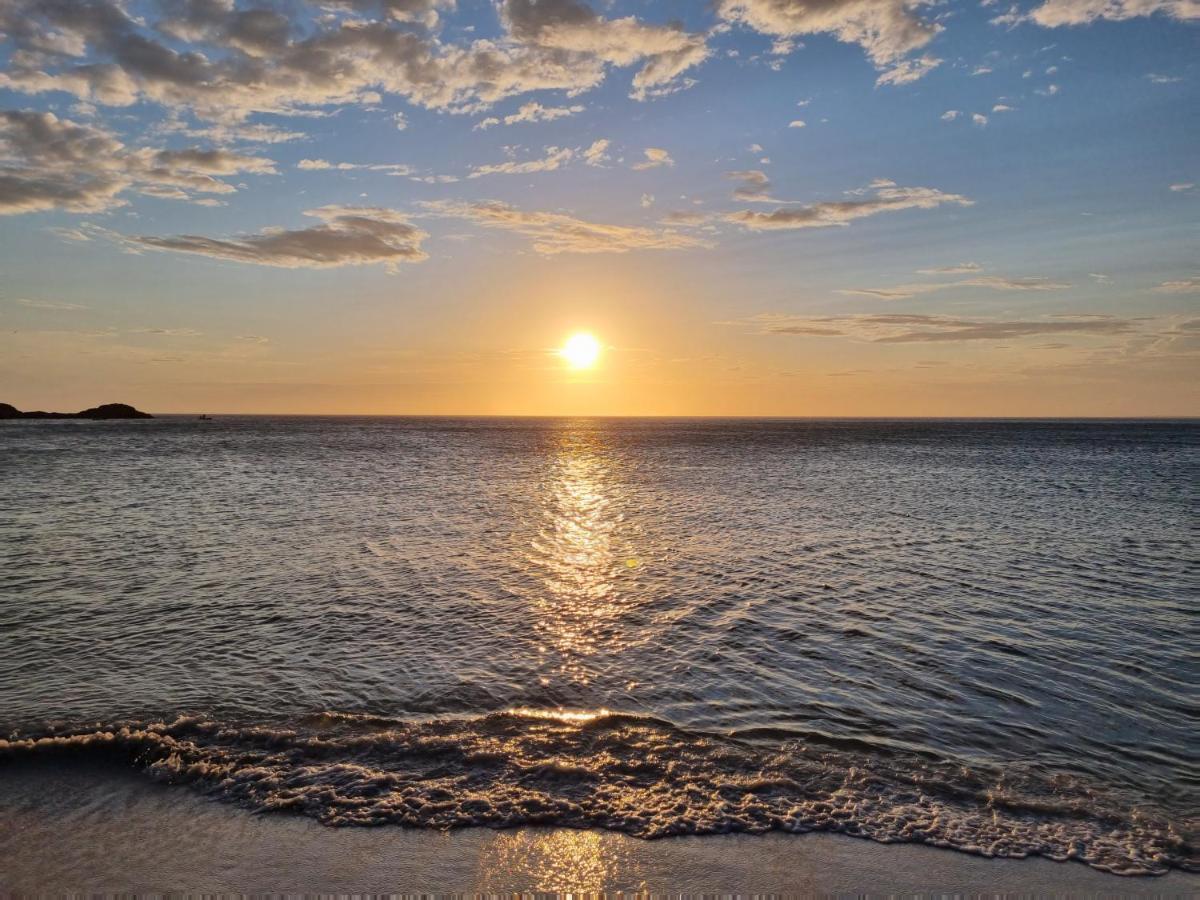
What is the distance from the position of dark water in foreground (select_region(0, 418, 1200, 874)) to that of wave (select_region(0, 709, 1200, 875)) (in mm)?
47

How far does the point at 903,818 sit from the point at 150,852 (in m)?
9.53

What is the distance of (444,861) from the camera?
26.0 ft

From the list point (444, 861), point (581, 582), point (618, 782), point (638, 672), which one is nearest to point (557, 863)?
point (444, 861)

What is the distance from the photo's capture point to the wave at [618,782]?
8617mm

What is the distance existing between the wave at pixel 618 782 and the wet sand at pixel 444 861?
28cm

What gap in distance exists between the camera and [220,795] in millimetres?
9312

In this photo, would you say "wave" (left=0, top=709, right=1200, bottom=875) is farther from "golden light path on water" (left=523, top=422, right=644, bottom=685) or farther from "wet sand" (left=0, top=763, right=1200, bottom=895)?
"golden light path on water" (left=523, top=422, right=644, bottom=685)

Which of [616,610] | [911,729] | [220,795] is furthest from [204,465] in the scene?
[911,729]

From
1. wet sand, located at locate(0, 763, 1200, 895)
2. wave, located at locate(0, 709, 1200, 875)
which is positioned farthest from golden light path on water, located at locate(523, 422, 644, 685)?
wet sand, located at locate(0, 763, 1200, 895)

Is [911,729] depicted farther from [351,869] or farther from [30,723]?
[30,723]

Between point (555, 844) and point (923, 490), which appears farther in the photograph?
point (923, 490)

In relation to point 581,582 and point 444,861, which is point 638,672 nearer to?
point 444,861

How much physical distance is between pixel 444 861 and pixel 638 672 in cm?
691

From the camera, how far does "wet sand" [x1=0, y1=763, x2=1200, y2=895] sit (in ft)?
24.6
